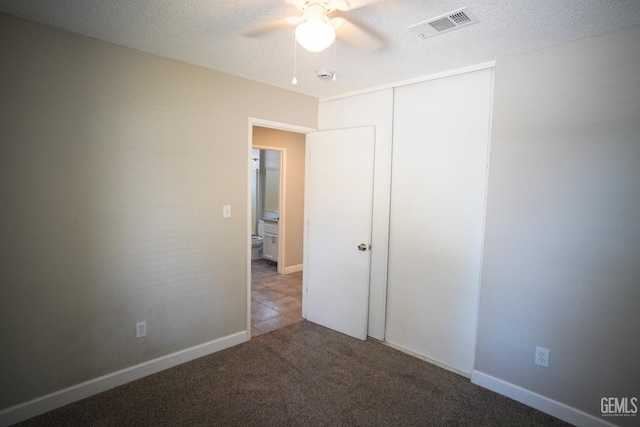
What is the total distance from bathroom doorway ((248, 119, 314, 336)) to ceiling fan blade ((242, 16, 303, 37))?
1.51 metres

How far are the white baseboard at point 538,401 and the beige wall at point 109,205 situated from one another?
6.92ft

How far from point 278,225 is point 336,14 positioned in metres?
4.12

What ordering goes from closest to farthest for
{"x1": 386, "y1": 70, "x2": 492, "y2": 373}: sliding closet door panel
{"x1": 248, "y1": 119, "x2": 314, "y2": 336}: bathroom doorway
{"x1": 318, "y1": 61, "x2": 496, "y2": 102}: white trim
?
{"x1": 318, "y1": 61, "x2": 496, "y2": 102}: white trim → {"x1": 386, "y1": 70, "x2": 492, "y2": 373}: sliding closet door panel → {"x1": 248, "y1": 119, "x2": 314, "y2": 336}: bathroom doorway

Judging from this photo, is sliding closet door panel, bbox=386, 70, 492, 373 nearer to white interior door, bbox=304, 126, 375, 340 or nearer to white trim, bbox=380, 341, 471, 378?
white trim, bbox=380, 341, 471, 378

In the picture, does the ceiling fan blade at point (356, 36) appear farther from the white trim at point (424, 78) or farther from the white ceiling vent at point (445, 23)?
the white trim at point (424, 78)

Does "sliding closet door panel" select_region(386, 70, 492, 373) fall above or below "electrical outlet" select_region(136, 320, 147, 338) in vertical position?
above

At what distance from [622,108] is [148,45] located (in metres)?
3.02

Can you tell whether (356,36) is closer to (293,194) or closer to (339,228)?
(339,228)

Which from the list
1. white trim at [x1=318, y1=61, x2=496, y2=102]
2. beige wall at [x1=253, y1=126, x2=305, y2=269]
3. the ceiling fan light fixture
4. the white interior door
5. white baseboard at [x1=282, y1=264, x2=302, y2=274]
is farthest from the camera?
white baseboard at [x1=282, y1=264, x2=302, y2=274]

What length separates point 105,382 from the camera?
2.33 meters

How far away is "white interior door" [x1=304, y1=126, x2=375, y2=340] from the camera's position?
10.4ft

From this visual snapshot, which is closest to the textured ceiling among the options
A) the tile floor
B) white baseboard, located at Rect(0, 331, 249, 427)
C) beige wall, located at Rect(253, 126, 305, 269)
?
white baseboard, located at Rect(0, 331, 249, 427)

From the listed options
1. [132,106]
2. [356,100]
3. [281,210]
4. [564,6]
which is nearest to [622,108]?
[564,6]

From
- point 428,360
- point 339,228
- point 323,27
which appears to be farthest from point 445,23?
point 428,360
